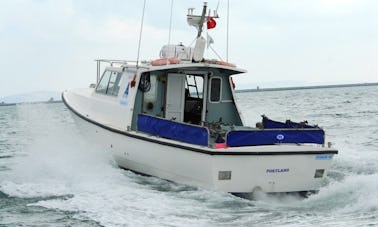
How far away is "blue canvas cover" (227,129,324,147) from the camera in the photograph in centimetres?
1002

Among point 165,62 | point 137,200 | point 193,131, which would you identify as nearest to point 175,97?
point 165,62

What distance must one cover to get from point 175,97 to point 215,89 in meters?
0.95

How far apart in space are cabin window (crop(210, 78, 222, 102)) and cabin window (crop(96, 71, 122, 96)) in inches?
84.3

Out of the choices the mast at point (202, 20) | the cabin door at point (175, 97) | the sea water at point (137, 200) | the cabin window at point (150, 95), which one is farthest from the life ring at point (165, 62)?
the sea water at point (137, 200)

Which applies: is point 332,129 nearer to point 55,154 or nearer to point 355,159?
point 355,159

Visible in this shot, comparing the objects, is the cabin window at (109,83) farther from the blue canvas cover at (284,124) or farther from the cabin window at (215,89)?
the blue canvas cover at (284,124)

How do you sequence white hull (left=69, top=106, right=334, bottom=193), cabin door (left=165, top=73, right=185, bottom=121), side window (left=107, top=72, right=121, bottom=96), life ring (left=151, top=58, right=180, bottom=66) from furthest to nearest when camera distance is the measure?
1. side window (left=107, top=72, right=121, bottom=96)
2. cabin door (left=165, top=73, right=185, bottom=121)
3. life ring (left=151, top=58, right=180, bottom=66)
4. white hull (left=69, top=106, right=334, bottom=193)

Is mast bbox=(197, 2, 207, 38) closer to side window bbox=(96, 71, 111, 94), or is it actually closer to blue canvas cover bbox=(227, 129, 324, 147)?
side window bbox=(96, 71, 111, 94)

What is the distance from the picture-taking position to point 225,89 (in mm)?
13477

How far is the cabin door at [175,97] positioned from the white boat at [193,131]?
22 mm

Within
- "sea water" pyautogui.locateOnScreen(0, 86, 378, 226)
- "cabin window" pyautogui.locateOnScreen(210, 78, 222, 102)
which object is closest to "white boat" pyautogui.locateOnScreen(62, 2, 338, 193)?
"cabin window" pyautogui.locateOnScreen(210, 78, 222, 102)

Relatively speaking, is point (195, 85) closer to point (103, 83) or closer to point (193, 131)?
point (103, 83)

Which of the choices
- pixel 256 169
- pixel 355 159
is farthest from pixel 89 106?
pixel 355 159

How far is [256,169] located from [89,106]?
570 cm
